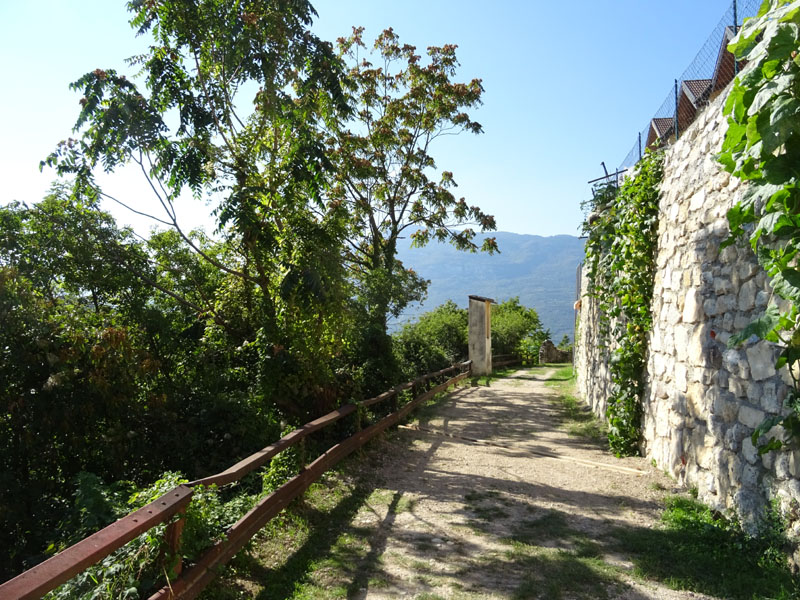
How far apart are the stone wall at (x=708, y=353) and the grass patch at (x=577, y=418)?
6.22 feet

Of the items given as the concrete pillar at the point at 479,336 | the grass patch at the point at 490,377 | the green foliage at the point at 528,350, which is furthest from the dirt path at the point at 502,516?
the green foliage at the point at 528,350

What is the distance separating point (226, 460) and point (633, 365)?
15.4 feet

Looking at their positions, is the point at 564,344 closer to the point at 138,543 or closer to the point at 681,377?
the point at 681,377

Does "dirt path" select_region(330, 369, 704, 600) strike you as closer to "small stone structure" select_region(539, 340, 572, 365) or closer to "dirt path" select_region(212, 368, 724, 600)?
"dirt path" select_region(212, 368, 724, 600)

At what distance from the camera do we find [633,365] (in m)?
6.88

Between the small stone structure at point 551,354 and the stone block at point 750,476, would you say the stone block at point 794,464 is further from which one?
the small stone structure at point 551,354

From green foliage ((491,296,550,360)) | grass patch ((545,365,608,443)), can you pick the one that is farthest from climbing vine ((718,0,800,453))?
green foliage ((491,296,550,360))

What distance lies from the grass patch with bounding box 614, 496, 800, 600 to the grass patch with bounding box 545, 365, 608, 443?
3624mm

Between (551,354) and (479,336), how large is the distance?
8.75 m

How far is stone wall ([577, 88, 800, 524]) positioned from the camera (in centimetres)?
388

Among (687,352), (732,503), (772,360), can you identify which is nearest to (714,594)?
(732,503)

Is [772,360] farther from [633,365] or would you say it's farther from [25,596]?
[25,596]

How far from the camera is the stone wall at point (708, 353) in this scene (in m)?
3.88

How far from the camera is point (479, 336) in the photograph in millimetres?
17172
